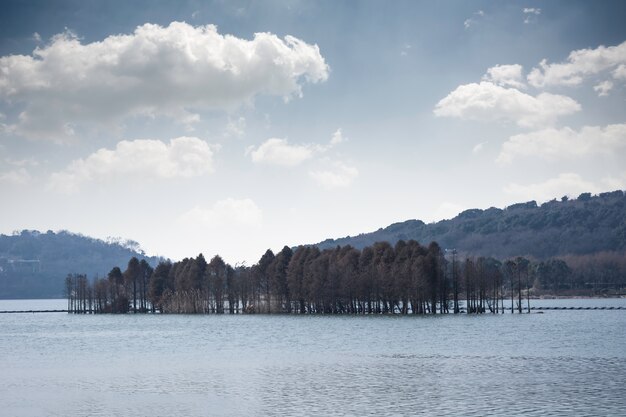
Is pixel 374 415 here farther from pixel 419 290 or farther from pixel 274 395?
pixel 419 290

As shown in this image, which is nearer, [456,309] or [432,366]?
[432,366]

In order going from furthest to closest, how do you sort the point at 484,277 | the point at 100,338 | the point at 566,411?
the point at 484,277
the point at 100,338
the point at 566,411

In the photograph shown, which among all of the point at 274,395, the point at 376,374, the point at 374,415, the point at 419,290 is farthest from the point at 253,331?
the point at 374,415

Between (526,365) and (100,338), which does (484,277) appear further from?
Result: (526,365)

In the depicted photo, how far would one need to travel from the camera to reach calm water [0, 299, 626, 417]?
47.1 m

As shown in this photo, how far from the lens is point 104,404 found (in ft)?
161

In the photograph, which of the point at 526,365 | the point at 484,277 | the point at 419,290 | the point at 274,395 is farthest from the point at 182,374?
the point at 484,277

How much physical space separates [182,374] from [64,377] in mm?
10151

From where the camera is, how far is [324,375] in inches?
2483

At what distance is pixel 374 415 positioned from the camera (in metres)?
44.0

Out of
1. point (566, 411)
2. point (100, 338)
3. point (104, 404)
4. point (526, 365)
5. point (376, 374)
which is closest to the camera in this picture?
point (566, 411)

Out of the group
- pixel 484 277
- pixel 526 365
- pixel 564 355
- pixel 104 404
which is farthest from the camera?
pixel 484 277

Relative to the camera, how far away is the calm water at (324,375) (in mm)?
47125

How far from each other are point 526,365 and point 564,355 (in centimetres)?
1170
